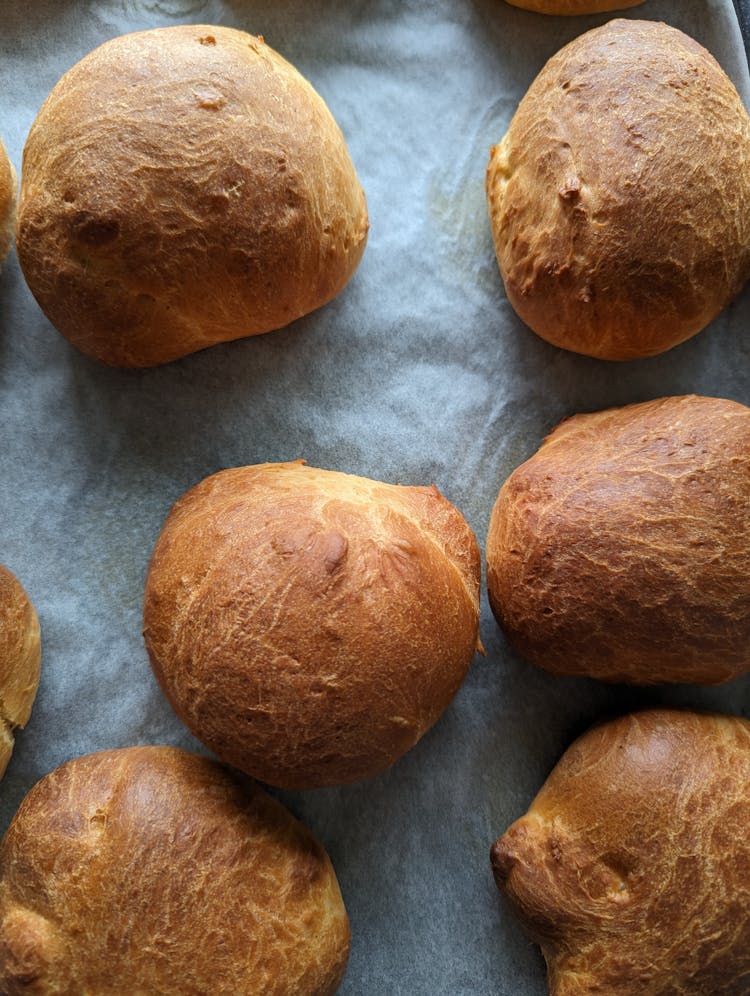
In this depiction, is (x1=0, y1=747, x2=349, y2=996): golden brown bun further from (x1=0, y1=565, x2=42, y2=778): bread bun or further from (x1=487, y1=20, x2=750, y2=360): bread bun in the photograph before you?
(x1=487, y1=20, x2=750, y2=360): bread bun

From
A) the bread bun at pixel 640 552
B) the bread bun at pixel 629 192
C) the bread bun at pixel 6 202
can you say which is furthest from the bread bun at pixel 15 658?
the bread bun at pixel 629 192

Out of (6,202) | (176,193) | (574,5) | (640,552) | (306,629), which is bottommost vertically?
(306,629)

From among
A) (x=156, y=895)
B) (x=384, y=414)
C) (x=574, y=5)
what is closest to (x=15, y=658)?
(x=156, y=895)

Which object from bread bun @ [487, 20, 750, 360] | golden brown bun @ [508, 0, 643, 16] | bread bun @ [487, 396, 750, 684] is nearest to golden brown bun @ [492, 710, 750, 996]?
bread bun @ [487, 396, 750, 684]

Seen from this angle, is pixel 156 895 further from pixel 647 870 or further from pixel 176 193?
pixel 176 193

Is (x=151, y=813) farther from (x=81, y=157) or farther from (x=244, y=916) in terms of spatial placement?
(x=81, y=157)
